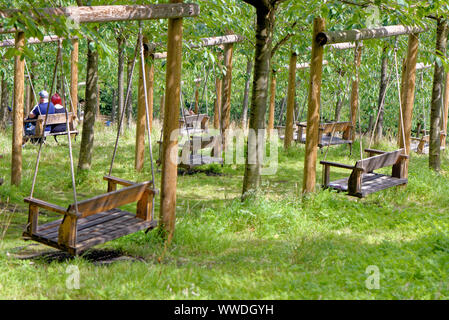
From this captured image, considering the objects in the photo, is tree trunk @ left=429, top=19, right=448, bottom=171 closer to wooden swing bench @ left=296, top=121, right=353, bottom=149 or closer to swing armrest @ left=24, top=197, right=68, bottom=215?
wooden swing bench @ left=296, top=121, right=353, bottom=149

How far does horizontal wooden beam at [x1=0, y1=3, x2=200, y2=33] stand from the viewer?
5.74 m

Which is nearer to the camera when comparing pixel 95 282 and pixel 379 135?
pixel 95 282

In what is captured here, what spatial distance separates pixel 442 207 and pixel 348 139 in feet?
21.5

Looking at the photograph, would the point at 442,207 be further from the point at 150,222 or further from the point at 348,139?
the point at 348,139

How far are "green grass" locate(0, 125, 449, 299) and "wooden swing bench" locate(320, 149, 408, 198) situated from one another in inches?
12.0

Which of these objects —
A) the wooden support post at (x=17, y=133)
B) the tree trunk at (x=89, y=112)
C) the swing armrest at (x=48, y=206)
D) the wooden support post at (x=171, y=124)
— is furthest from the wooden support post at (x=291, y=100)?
the swing armrest at (x=48, y=206)

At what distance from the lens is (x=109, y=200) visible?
617 centimetres

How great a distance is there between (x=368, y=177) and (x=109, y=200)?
5.11 m

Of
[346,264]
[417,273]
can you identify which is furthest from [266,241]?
[417,273]

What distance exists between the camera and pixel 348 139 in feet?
51.6

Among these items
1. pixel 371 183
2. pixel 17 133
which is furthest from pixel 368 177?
pixel 17 133

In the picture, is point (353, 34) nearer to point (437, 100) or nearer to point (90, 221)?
point (437, 100)

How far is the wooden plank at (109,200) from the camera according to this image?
5805 millimetres

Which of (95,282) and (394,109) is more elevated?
(394,109)
